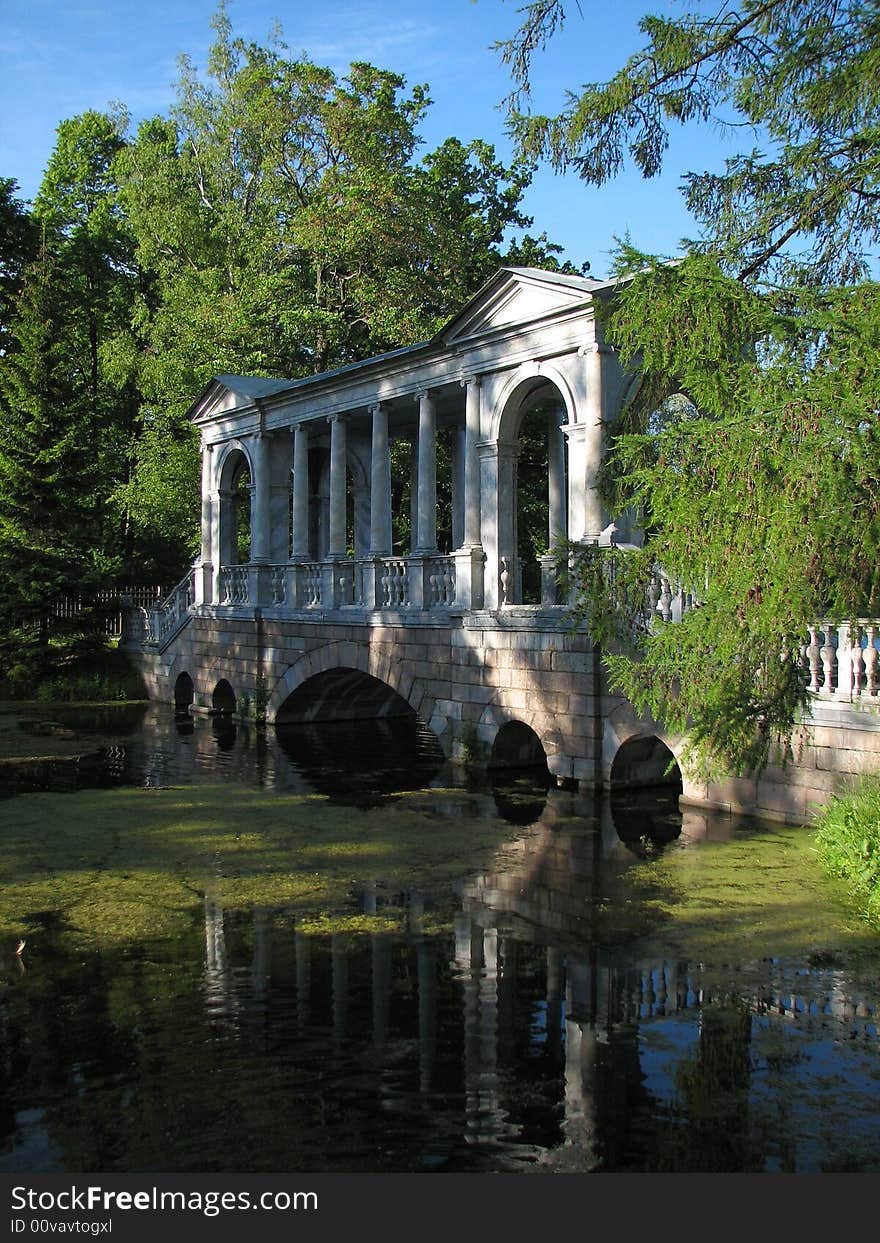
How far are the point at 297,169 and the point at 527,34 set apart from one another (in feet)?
82.3

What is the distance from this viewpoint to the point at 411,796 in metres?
14.1

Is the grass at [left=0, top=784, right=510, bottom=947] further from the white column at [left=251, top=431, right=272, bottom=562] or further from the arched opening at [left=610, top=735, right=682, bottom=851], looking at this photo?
the white column at [left=251, top=431, right=272, bottom=562]

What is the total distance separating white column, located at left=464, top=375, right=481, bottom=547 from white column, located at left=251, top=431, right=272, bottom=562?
293 inches

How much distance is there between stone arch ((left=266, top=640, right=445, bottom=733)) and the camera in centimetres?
1684

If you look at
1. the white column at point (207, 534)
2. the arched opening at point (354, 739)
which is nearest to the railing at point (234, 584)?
the white column at point (207, 534)

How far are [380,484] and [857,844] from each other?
11363 millimetres

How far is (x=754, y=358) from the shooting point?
861 centimetres

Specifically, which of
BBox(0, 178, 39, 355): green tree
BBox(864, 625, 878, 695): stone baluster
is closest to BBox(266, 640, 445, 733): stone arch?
BBox(864, 625, 878, 695): stone baluster

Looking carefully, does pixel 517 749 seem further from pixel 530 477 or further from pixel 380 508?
pixel 530 477

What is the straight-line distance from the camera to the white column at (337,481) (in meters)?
20.1

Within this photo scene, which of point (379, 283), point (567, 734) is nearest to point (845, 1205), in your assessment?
point (567, 734)

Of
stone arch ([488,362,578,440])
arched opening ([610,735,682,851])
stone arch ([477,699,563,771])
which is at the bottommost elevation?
arched opening ([610,735,682,851])

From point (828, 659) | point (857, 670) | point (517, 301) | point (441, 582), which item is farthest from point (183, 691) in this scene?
point (857, 670)

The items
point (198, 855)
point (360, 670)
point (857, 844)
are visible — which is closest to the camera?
point (857, 844)
